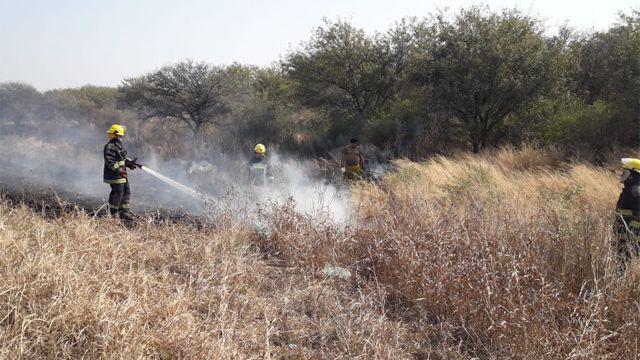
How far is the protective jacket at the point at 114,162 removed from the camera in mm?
7338

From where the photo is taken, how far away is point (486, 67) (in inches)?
478

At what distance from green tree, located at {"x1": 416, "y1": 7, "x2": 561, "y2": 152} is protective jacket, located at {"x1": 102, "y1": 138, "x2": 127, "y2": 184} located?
27.1 feet

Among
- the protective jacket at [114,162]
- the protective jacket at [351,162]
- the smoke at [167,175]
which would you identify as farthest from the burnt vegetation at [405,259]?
the protective jacket at [351,162]

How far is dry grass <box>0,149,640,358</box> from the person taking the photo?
2.91 m

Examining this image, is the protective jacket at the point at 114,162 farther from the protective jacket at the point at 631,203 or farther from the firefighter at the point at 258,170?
the protective jacket at the point at 631,203

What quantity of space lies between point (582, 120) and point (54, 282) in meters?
11.2

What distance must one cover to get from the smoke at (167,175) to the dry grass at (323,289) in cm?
→ 100

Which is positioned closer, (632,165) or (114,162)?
(632,165)

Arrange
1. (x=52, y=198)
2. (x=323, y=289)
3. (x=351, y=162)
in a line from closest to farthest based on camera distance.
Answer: (x=323, y=289), (x=52, y=198), (x=351, y=162)

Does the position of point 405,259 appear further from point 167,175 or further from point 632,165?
point 167,175

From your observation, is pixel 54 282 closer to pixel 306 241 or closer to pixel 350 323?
pixel 350 323

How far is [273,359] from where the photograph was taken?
3105 mm

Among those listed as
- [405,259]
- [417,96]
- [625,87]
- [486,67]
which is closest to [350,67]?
[417,96]

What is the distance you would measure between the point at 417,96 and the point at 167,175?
23.4 feet
